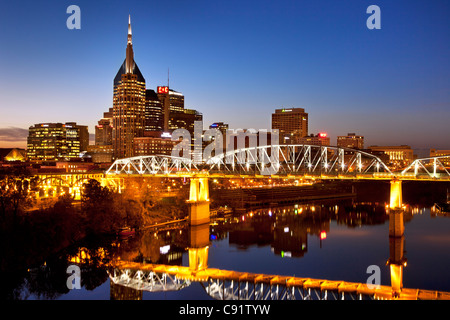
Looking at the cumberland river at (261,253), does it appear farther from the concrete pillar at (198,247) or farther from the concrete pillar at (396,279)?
the concrete pillar at (396,279)

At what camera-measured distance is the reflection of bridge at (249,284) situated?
90.9 ft

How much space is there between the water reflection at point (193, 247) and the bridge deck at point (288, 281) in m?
1.05

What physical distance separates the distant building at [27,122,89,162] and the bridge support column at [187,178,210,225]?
11996 cm

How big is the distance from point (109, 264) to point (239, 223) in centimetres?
2507

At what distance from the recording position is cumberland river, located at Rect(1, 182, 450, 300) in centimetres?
2986

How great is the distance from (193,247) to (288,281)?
13.9 meters

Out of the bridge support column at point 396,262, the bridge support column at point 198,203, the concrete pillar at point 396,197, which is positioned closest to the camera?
the bridge support column at point 396,262

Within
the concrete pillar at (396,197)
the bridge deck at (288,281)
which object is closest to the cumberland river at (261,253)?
the bridge deck at (288,281)

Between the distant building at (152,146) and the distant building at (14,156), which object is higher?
the distant building at (152,146)

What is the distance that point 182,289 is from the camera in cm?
3002

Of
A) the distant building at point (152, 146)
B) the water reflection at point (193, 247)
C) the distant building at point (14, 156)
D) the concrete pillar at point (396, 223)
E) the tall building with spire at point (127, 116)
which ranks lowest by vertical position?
the water reflection at point (193, 247)

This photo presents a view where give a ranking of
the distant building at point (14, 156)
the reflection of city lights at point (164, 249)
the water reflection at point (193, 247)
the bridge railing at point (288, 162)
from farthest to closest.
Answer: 1. the distant building at point (14, 156)
2. the bridge railing at point (288, 162)
3. the reflection of city lights at point (164, 249)
4. the water reflection at point (193, 247)
